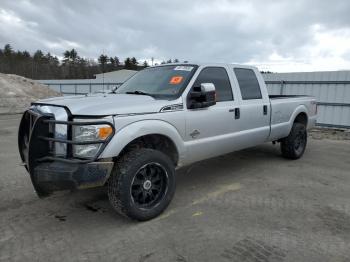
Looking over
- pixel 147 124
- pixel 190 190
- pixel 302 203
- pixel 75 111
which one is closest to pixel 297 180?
pixel 302 203

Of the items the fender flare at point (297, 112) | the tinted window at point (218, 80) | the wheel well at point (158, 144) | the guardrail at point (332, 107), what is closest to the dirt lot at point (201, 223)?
the wheel well at point (158, 144)

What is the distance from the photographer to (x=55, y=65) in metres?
76.3

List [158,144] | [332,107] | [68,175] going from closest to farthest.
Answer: [68,175], [158,144], [332,107]

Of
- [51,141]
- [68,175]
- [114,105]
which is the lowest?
[68,175]

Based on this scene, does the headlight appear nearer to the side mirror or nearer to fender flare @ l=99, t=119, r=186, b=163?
fender flare @ l=99, t=119, r=186, b=163

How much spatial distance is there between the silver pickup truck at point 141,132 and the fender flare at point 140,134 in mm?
10

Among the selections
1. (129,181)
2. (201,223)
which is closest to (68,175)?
(129,181)

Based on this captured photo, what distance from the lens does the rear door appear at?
5199mm

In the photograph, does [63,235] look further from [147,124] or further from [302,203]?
[302,203]

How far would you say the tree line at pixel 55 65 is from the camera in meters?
65.4

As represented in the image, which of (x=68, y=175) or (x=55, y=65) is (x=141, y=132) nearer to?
(x=68, y=175)

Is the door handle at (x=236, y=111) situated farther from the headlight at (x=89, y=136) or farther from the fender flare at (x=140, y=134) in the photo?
the headlight at (x=89, y=136)

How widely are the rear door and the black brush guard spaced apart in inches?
99.9

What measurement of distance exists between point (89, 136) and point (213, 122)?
6.24 ft
